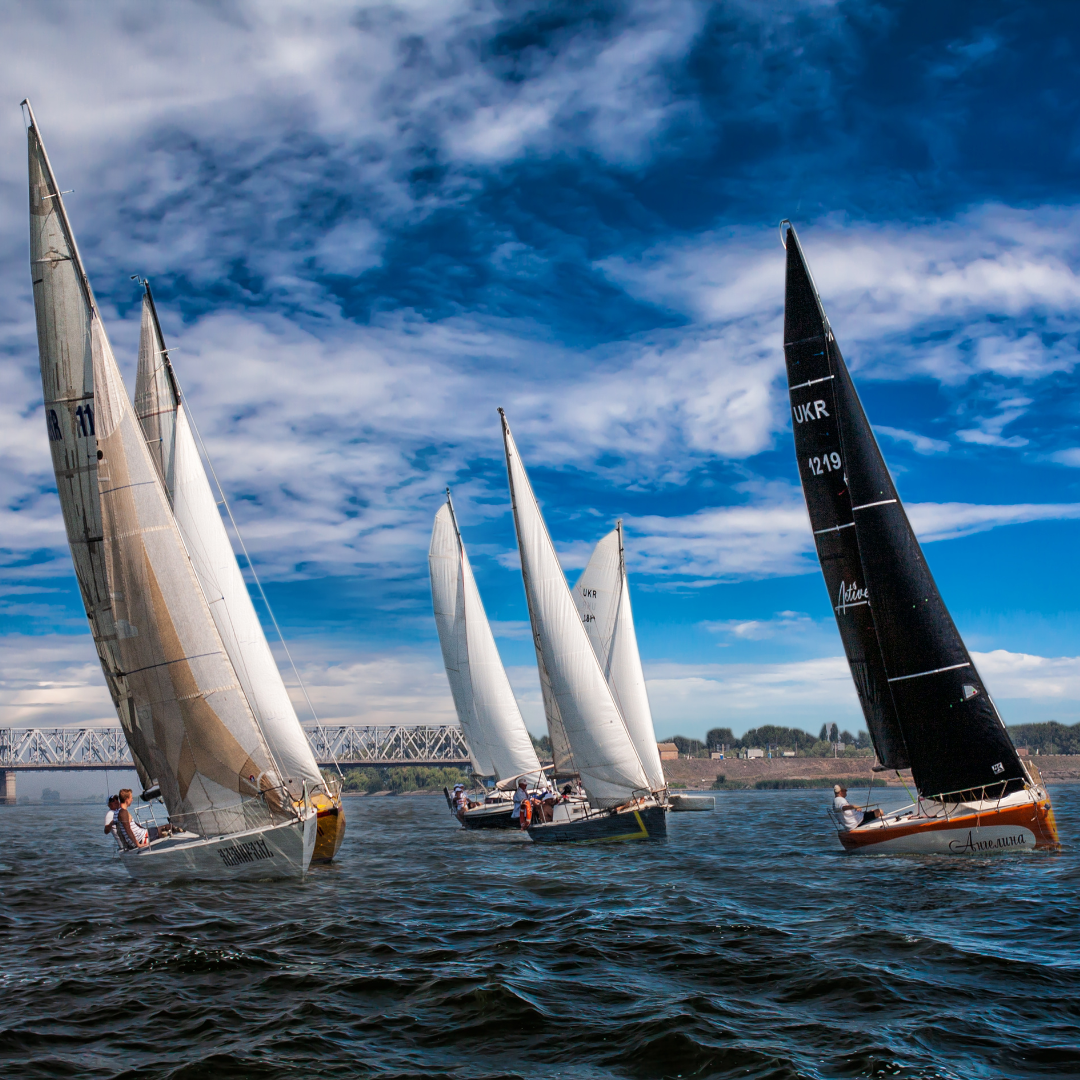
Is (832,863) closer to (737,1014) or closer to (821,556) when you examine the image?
(821,556)

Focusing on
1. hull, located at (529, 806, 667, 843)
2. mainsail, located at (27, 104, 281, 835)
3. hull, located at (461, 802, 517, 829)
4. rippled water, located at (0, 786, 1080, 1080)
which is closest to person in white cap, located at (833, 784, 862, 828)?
rippled water, located at (0, 786, 1080, 1080)

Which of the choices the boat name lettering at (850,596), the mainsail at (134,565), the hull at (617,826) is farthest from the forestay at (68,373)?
the boat name lettering at (850,596)

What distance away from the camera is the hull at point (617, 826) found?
3088cm

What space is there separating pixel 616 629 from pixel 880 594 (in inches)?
776

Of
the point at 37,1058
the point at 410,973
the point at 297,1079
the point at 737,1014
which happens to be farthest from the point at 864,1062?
the point at 37,1058

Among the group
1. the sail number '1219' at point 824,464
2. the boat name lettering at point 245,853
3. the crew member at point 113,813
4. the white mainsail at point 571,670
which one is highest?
the sail number '1219' at point 824,464

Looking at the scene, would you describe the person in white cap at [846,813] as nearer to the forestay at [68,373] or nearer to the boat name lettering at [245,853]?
the boat name lettering at [245,853]

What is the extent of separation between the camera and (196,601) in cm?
1980

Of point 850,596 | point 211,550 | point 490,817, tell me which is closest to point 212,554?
point 211,550

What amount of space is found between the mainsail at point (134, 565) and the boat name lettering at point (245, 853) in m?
0.52

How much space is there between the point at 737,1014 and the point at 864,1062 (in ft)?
6.27

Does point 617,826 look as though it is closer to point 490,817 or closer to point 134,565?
point 490,817

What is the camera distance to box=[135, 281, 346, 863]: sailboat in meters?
26.7

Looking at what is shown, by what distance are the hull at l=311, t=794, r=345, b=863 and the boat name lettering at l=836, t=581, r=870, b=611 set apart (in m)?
16.8
